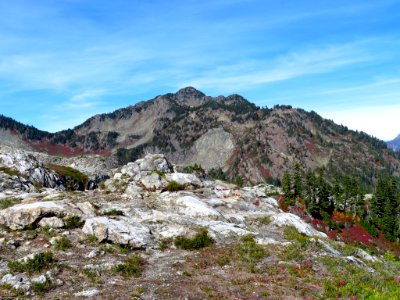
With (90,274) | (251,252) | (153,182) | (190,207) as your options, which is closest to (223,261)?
(251,252)

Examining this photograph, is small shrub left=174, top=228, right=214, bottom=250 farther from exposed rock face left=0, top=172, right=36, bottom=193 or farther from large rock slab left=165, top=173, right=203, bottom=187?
exposed rock face left=0, top=172, right=36, bottom=193

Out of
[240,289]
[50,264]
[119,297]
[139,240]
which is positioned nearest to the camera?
[119,297]

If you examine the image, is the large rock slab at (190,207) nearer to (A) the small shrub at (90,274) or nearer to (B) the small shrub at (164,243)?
(B) the small shrub at (164,243)

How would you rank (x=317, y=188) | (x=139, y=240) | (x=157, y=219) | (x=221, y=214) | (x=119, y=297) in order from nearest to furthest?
(x=119, y=297)
(x=139, y=240)
(x=157, y=219)
(x=221, y=214)
(x=317, y=188)

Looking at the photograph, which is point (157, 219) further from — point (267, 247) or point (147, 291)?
point (147, 291)

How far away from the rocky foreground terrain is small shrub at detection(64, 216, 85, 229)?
0.27 feet

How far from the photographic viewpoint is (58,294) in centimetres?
1948

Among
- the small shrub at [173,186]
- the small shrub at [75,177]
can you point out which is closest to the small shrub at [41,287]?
the small shrub at [173,186]

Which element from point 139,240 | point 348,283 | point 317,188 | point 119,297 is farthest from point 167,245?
point 317,188

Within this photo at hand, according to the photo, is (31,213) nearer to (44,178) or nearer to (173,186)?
(173,186)

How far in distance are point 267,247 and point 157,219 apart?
10739 mm

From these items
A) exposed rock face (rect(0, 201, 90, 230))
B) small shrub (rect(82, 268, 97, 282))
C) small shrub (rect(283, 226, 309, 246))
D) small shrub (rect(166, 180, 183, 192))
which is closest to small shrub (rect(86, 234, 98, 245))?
exposed rock face (rect(0, 201, 90, 230))

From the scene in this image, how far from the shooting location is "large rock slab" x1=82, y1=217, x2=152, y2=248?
28.2 meters

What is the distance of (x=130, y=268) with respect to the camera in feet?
76.8
